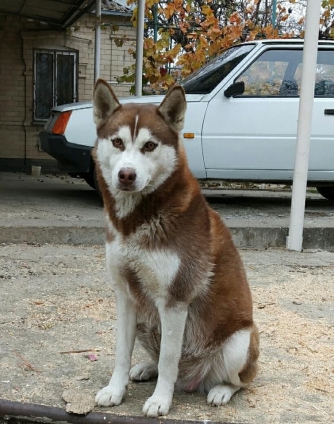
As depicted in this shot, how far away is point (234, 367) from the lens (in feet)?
9.38

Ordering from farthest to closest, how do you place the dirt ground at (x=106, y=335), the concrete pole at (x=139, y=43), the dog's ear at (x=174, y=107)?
the concrete pole at (x=139, y=43) < the dirt ground at (x=106, y=335) < the dog's ear at (x=174, y=107)

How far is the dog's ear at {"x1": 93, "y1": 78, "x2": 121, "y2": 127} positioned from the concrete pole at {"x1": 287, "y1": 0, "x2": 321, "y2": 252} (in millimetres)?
3802

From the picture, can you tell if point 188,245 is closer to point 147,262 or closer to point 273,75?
point 147,262

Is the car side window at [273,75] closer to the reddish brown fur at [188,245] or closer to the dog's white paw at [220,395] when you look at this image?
the reddish brown fur at [188,245]

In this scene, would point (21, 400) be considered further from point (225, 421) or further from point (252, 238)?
point (252, 238)

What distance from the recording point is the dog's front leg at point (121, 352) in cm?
284

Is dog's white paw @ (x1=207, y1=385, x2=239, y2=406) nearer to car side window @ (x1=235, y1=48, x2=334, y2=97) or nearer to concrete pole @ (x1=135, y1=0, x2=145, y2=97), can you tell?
car side window @ (x1=235, y1=48, x2=334, y2=97)

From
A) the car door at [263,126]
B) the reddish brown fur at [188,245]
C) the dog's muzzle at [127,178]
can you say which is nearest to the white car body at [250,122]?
the car door at [263,126]

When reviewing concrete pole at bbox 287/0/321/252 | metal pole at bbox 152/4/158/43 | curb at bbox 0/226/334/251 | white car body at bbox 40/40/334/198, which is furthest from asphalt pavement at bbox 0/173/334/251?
metal pole at bbox 152/4/158/43

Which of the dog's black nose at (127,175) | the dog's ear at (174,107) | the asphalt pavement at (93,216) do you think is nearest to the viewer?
the dog's black nose at (127,175)

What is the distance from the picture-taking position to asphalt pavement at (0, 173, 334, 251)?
6289mm

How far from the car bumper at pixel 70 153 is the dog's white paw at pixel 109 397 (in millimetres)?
4861

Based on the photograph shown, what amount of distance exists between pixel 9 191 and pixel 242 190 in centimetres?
430

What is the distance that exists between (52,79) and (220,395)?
498 inches
